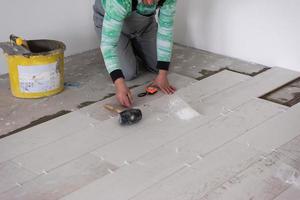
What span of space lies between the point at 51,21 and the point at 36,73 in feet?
2.38

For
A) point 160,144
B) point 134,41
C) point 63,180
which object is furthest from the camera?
point 134,41

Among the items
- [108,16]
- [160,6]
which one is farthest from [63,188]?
[160,6]

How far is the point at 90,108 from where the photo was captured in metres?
2.45

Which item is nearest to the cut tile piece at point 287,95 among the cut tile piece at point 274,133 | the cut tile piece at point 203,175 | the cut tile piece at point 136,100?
the cut tile piece at point 274,133

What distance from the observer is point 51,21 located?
3098 mm

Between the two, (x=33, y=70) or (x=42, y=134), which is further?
(x=33, y=70)

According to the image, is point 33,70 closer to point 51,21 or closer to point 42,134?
point 42,134

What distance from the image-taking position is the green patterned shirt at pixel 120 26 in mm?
2326

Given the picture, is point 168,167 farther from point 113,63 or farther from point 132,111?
point 113,63

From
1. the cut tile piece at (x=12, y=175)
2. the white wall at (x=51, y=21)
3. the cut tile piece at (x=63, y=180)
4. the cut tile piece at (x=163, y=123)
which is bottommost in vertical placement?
the cut tile piece at (x=12, y=175)

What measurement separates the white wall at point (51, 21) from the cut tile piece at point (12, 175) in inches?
49.4

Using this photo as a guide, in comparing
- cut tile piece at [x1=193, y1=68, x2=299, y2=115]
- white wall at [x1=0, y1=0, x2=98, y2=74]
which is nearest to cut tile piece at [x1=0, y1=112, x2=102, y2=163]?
cut tile piece at [x1=193, y1=68, x2=299, y2=115]

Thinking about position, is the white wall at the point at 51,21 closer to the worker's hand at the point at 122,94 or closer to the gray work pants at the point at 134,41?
the gray work pants at the point at 134,41

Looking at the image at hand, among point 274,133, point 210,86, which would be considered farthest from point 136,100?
point 274,133
